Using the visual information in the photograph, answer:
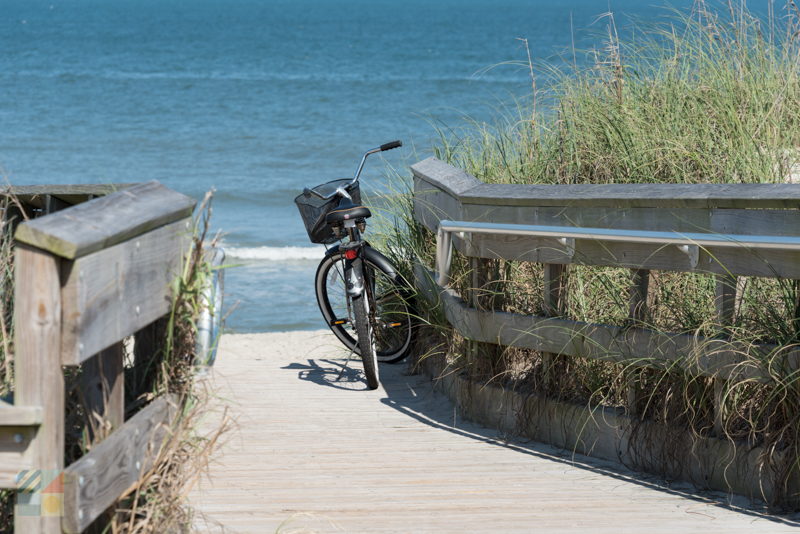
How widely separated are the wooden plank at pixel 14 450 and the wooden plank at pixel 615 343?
250cm

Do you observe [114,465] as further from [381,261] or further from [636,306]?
[381,261]

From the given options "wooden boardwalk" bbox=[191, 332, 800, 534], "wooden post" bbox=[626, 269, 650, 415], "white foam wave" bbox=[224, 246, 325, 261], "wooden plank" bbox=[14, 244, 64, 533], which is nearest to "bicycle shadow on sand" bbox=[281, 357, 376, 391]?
"wooden boardwalk" bbox=[191, 332, 800, 534]

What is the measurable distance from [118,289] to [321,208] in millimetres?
3532

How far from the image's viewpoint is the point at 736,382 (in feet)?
12.7

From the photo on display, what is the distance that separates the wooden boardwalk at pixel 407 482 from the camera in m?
3.74

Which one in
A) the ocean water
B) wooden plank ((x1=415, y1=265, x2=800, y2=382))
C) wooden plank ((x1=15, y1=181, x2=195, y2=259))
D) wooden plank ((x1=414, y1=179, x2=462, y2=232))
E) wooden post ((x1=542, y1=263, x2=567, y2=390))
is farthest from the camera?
the ocean water

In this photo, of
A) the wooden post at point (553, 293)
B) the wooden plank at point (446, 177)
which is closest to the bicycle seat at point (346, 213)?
the wooden plank at point (446, 177)

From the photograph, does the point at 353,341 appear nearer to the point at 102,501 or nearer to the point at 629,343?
the point at 629,343

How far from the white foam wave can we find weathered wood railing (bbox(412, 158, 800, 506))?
10.1m

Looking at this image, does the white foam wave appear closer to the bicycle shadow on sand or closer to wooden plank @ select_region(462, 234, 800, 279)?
the bicycle shadow on sand

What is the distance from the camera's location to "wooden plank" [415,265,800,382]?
3.86 metres

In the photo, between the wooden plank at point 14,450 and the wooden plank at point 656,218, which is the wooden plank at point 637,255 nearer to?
the wooden plank at point 656,218

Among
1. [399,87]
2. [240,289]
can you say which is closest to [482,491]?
[240,289]

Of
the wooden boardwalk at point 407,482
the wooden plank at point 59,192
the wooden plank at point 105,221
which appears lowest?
the wooden boardwalk at point 407,482
